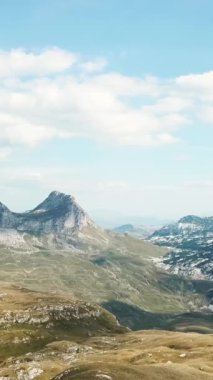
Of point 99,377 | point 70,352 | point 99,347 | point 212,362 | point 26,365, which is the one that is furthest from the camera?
point 99,347

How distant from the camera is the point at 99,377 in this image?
68688 millimetres

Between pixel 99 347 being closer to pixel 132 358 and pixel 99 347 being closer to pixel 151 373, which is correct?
pixel 132 358

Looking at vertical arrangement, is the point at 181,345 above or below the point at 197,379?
below

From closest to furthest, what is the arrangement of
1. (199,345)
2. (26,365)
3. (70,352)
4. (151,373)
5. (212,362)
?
1. (151,373)
2. (212,362)
3. (26,365)
4. (199,345)
5. (70,352)

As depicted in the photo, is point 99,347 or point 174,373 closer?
point 174,373

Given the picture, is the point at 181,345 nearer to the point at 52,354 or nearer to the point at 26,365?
the point at 52,354

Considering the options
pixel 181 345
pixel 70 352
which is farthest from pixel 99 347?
pixel 181 345

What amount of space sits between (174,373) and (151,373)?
4.84 metres

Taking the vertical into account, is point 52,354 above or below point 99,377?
below

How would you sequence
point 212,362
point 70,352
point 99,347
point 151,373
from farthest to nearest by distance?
point 99,347, point 70,352, point 212,362, point 151,373

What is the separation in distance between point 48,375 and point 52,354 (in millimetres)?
45958

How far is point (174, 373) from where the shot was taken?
252ft

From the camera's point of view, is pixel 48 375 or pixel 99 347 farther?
pixel 99 347

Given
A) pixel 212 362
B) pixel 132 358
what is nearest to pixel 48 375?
pixel 132 358
